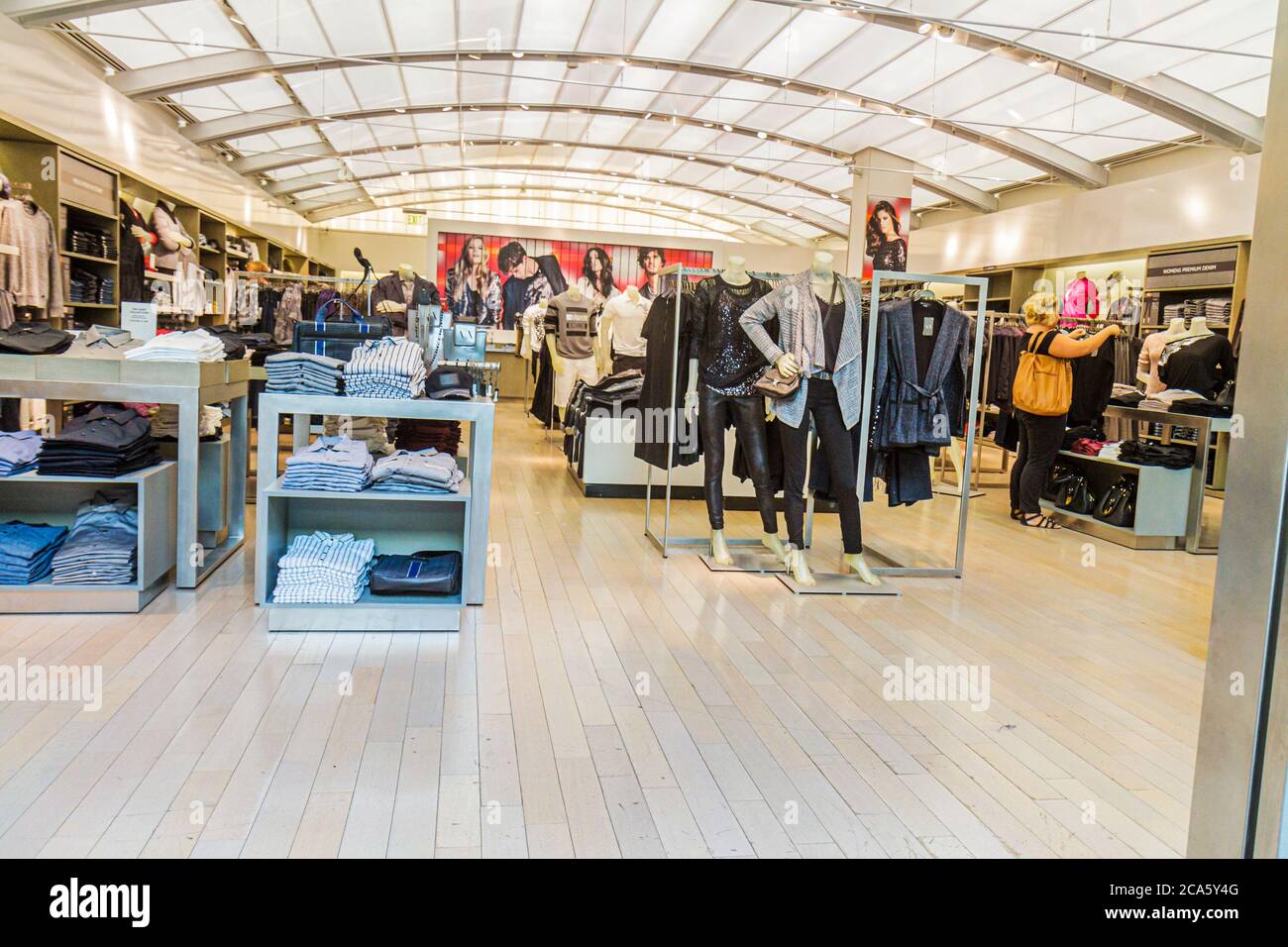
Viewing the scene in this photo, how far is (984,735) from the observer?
10.4 ft

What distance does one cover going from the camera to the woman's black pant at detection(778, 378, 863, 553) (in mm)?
5074

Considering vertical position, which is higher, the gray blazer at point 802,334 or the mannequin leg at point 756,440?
the gray blazer at point 802,334

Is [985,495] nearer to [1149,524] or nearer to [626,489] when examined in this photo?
[1149,524]

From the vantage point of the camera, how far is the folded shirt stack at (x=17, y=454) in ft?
12.7

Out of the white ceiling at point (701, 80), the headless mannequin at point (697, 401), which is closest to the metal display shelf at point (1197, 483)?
the headless mannequin at point (697, 401)

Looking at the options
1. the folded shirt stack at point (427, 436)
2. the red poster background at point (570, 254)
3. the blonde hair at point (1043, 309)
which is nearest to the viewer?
the folded shirt stack at point (427, 436)

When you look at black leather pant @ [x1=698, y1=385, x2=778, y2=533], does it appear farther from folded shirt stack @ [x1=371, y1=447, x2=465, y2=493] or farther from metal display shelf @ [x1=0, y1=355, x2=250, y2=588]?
metal display shelf @ [x1=0, y1=355, x2=250, y2=588]

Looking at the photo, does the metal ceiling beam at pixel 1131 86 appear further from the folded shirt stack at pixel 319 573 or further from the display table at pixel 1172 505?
the folded shirt stack at pixel 319 573

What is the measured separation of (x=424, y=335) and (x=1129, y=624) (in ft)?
12.3

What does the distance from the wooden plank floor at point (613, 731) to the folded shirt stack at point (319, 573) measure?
0.16 m

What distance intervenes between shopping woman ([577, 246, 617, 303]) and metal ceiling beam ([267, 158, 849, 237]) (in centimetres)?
426

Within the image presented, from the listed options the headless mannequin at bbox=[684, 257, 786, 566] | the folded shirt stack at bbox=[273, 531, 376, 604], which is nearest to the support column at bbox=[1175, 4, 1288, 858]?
the folded shirt stack at bbox=[273, 531, 376, 604]

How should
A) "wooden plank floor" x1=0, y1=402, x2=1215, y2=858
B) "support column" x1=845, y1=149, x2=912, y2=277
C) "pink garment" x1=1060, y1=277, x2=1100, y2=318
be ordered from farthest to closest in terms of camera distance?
"support column" x1=845, y1=149, x2=912, y2=277 → "pink garment" x1=1060, y1=277, x2=1100, y2=318 → "wooden plank floor" x1=0, y1=402, x2=1215, y2=858
